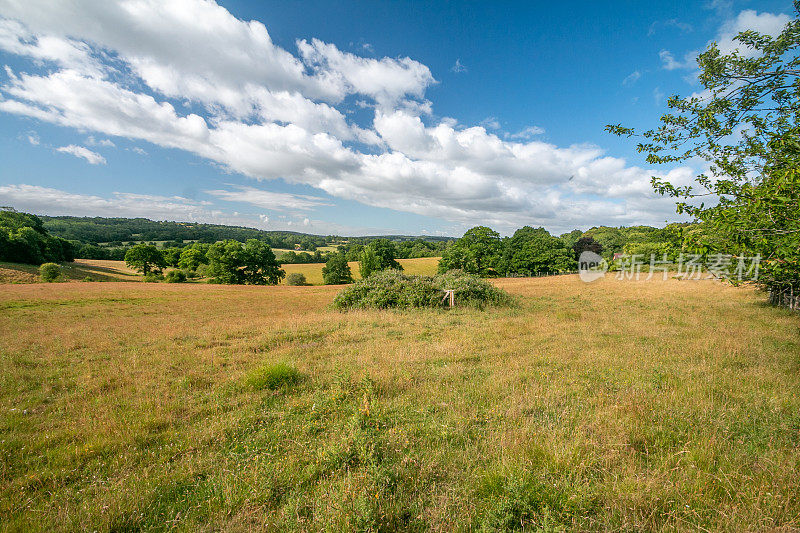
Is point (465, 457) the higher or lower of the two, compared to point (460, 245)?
lower

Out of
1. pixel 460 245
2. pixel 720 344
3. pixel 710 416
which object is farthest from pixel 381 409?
pixel 460 245

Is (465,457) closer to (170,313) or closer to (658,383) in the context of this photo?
(658,383)

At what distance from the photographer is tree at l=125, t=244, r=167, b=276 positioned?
6356 centimetres

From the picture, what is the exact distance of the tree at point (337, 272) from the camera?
6111 centimetres

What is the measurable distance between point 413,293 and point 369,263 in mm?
37608

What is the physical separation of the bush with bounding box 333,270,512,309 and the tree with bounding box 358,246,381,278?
34.4m

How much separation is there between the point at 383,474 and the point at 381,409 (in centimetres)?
171

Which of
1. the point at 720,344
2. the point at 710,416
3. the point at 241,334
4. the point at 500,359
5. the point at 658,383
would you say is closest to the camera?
the point at 710,416

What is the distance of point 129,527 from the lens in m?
3.01

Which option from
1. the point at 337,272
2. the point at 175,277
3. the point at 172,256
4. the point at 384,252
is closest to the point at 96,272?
the point at 175,277

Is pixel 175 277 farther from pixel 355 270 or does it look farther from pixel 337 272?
pixel 355 270

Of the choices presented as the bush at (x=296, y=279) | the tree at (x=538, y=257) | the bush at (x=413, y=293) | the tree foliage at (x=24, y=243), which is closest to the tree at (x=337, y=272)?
the bush at (x=296, y=279)

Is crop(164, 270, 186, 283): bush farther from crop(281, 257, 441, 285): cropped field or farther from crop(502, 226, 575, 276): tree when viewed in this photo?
crop(502, 226, 575, 276): tree

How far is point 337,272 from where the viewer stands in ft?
203
